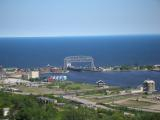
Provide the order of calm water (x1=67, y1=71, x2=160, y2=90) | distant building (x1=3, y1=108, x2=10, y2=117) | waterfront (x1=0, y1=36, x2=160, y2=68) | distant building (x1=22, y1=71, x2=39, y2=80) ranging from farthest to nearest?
waterfront (x1=0, y1=36, x2=160, y2=68) < distant building (x1=22, y1=71, x2=39, y2=80) < calm water (x1=67, y1=71, x2=160, y2=90) < distant building (x1=3, y1=108, x2=10, y2=117)

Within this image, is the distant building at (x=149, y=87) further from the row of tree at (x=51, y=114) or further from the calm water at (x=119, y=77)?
the row of tree at (x=51, y=114)

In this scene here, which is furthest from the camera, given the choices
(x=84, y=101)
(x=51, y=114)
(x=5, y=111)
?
(x=84, y=101)

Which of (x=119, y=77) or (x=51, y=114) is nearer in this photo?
(x=51, y=114)

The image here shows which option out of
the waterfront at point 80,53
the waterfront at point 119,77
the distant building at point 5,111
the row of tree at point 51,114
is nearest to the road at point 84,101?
the row of tree at point 51,114

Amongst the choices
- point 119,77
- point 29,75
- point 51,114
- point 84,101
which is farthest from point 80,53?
point 51,114

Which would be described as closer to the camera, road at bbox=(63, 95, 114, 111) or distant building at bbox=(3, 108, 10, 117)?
distant building at bbox=(3, 108, 10, 117)

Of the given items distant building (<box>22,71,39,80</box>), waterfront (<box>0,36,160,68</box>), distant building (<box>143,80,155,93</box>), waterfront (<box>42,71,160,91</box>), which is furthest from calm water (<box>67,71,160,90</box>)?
waterfront (<box>0,36,160,68</box>)

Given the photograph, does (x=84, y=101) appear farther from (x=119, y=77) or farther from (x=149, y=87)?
(x=119, y=77)

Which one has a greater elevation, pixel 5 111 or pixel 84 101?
pixel 5 111

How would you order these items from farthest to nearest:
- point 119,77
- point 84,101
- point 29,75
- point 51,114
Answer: point 119,77
point 29,75
point 84,101
point 51,114

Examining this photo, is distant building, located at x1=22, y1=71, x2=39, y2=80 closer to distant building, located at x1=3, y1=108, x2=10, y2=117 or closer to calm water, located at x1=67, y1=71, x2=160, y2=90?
calm water, located at x1=67, y1=71, x2=160, y2=90

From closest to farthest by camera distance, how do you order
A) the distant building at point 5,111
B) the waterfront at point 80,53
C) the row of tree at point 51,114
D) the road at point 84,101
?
the row of tree at point 51,114 < the distant building at point 5,111 < the road at point 84,101 < the waterfront at point 80,53
